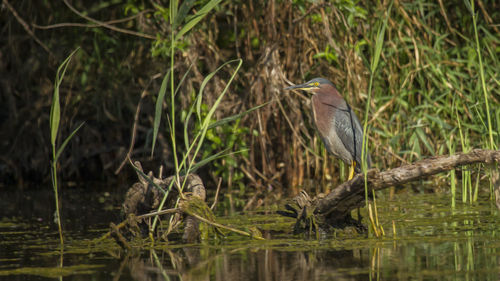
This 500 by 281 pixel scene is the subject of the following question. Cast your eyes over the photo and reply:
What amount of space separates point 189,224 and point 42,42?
5.08 m

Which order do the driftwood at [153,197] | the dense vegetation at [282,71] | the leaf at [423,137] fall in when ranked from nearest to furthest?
the driftwood at [153,197] → the leaf at [423,137] → the dense vegetation at [282,71]

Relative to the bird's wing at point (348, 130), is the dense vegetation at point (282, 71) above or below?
above

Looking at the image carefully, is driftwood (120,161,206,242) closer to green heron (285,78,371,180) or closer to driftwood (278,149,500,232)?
driftwood (278,149,500,232)

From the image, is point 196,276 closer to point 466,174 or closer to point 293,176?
point 466,174

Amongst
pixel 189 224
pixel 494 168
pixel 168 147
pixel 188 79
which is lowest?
pixel 189 224

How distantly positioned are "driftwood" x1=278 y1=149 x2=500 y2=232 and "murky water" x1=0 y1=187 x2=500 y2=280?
17 cm

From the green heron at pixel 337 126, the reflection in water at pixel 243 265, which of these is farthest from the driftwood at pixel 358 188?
the green heron at pixel 337 126

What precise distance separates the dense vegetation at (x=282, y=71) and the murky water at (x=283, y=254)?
1740mm

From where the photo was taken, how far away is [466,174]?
5418 millimetres

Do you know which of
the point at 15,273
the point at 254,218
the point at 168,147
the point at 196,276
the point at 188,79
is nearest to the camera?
the point at 196,276

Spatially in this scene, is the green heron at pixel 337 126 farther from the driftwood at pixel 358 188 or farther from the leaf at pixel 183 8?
the leaf at pixel 183 8

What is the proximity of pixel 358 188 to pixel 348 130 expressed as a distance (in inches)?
68.4

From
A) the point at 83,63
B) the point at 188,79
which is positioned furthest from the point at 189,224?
the point at 83,63

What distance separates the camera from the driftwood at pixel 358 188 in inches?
152
